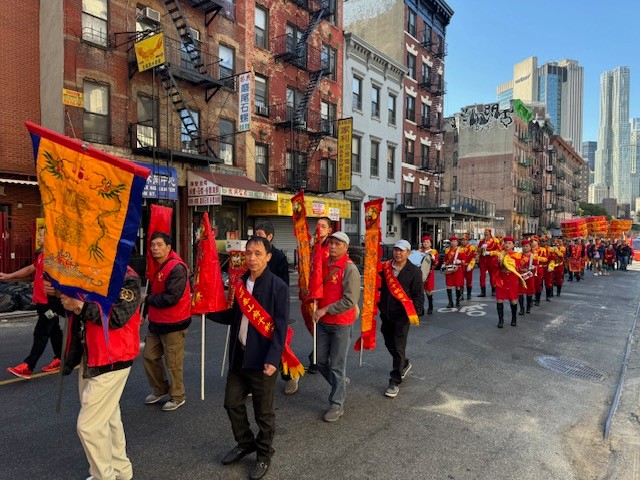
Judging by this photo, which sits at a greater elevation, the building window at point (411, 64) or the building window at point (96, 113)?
the building window at point (411, 64)

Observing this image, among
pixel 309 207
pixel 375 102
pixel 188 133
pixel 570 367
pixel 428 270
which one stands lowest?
pixel 570 367

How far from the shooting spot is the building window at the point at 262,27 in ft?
70.6

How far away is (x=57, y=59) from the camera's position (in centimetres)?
1452

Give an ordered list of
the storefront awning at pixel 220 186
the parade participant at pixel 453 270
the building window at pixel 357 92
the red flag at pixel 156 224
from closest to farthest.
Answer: the red flag at pixel 156 224 → the parade participant at pixel 453 270 → the storefront awning at pixel 220 186 → the building window at pixel 357 92

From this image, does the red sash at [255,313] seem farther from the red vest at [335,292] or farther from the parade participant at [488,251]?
the parade participant at [488,251]

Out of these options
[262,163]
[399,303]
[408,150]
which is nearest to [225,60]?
[262,163]

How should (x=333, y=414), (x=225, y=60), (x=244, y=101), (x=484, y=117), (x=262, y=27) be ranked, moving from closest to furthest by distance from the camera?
(x=333, y=414) → (x=244, y=101) → (x=225, y=60) → (x=262, y=27) → (x=484, y=117)

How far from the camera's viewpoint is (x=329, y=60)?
83.7 feet

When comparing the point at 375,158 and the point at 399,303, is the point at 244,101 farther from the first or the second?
the point at 399,303

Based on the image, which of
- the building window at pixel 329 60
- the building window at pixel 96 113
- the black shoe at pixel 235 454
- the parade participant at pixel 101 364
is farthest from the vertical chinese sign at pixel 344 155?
the parade participant at pixel 101 364

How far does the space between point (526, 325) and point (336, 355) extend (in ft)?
23.0

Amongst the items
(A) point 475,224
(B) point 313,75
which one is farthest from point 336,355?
(A) point 475,224

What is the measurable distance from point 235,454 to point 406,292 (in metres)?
2.91

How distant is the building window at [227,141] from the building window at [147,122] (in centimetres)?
324
